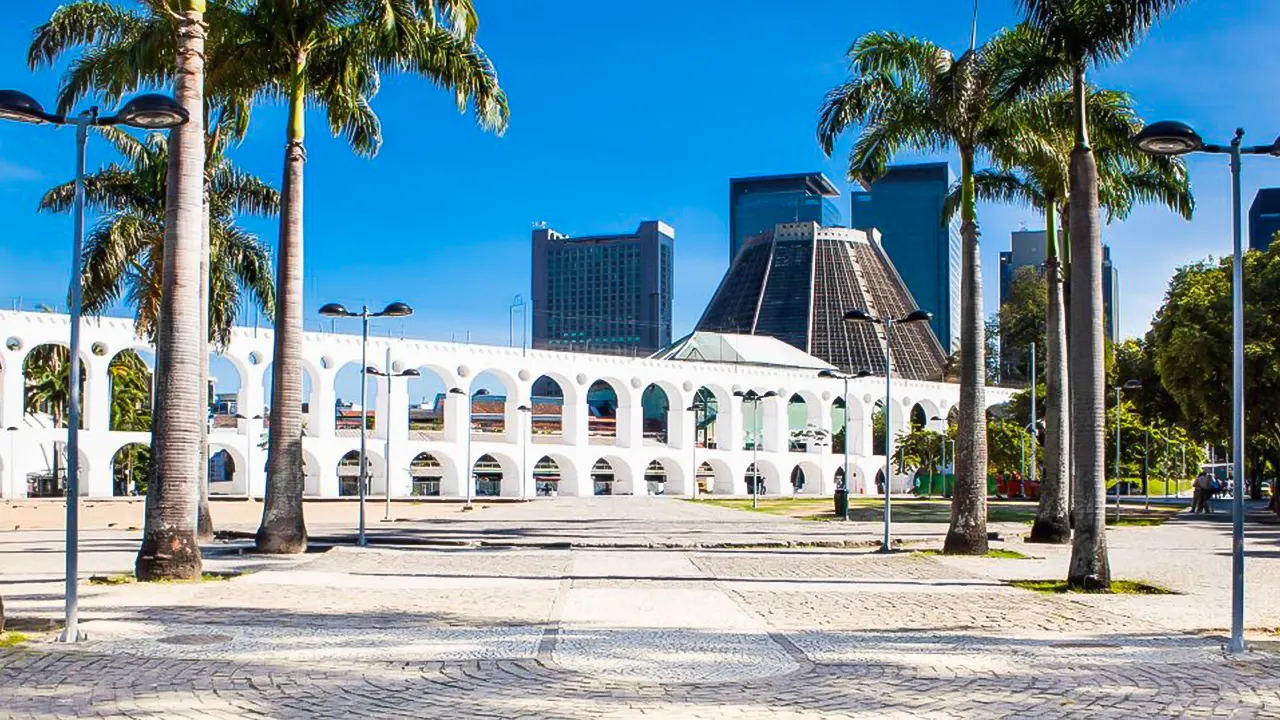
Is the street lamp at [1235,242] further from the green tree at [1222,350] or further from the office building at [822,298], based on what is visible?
the office building at [822,298]

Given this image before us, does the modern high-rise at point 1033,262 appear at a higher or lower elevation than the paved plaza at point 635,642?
higher

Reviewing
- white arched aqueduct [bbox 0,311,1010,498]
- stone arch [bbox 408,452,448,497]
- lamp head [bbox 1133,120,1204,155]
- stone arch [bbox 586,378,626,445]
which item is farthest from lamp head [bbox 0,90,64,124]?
stone arch [bbox 586,378,626,445]

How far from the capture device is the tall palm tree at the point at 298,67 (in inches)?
722

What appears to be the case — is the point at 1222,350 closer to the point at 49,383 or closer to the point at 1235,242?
the point at 1235,242

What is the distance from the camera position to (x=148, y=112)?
10.7 metres

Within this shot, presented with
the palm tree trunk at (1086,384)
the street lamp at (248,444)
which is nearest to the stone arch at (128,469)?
the street lamp at (248,444)

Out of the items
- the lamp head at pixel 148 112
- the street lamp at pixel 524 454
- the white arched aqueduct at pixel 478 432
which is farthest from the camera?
the street lamp at pixel 524 454

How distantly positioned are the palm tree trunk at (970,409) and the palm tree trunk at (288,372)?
1037 centimetres

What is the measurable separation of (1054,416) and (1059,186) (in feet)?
13.7

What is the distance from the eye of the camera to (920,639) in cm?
1040

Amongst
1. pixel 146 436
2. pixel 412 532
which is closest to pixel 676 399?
pixel 146 436

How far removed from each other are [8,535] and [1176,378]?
29627 mm

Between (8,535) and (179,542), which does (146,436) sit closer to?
(8,535)

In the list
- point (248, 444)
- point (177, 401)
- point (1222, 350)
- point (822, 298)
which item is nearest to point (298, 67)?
point (177, 401)
